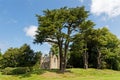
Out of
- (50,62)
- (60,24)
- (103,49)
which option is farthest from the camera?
(50,62)

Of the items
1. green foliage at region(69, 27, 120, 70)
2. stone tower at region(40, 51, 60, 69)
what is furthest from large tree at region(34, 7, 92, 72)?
stone tower at region(40, 51, 60, 69)

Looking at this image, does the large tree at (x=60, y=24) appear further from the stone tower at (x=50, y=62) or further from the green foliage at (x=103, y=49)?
the stone tower at (x=50, y=62)

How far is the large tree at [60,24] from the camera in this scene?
44531 mm

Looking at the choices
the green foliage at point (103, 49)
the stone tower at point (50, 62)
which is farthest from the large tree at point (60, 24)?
the stone tower at point (50, 62)

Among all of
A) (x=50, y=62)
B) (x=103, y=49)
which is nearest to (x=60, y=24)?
(x=103, y=49)

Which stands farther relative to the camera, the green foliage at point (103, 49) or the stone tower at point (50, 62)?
the stone tower at point (50, 62)

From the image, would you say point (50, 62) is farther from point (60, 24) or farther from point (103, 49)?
point (60, 24)

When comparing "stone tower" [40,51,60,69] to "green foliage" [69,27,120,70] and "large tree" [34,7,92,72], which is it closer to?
"green foliage" [69,27,120,70]

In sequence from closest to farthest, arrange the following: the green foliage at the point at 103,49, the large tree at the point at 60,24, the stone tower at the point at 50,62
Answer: the large tree at the point at 60,24
the green foliage at the point at 103,49
the stone tower at the point at 50,62

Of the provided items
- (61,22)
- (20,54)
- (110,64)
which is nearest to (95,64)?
(110,64)

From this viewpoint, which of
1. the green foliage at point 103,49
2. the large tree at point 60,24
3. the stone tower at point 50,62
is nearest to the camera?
the large tree at point 60,24

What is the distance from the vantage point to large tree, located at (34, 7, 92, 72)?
146 feet

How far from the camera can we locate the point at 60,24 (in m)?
44.6

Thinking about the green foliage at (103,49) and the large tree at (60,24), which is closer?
the large tree at (60,24)
